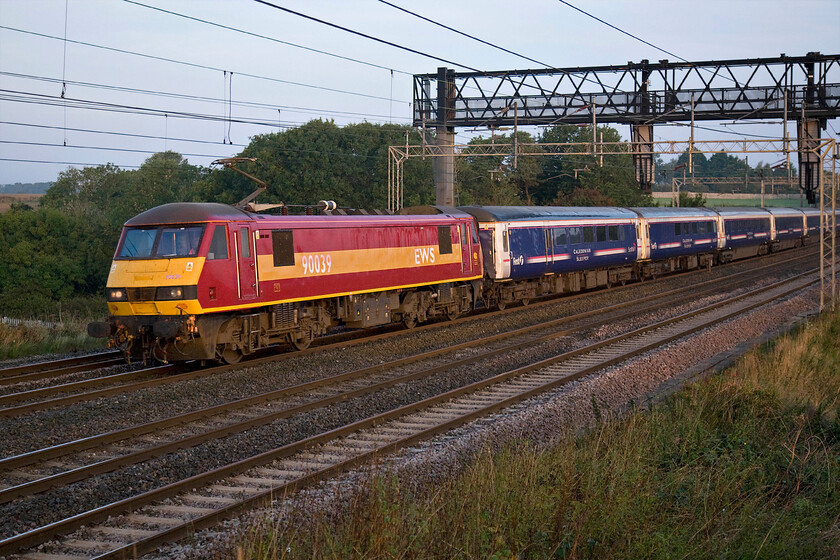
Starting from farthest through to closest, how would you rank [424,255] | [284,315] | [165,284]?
[424,255] → [284,315] → [165,284]

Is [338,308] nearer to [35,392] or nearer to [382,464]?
[35,392]

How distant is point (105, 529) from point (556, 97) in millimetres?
36145

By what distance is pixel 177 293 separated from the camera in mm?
15078

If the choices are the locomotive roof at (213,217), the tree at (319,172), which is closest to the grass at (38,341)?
the locomotive roof at (213,217)

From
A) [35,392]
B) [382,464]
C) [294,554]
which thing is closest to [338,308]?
[35,392]

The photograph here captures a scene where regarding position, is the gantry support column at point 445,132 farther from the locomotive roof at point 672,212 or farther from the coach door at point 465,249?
the coach door at point 465,249

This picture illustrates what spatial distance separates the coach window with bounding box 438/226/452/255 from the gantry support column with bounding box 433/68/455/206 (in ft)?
63.2

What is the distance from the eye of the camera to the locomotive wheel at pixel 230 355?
16422 mm

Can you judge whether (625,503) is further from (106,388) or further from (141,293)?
(141,293)

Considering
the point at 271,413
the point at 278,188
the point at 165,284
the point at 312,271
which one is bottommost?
the point at 271,413

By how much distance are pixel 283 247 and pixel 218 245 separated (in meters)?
1.73

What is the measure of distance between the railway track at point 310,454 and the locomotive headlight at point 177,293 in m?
2.77

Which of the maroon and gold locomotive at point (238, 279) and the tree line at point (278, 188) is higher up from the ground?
the tree line at point (278, 188)

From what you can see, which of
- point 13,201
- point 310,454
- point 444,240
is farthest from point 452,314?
point 13,201
